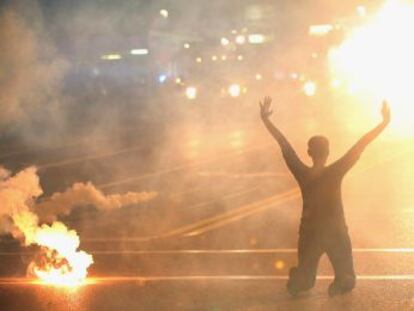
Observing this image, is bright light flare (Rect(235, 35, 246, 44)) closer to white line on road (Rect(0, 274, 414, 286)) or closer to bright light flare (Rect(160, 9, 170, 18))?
bright light flare (Rect(160, 9, 170, 18))

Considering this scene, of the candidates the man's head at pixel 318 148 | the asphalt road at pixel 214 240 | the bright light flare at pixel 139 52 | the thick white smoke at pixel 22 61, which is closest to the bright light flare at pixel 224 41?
the bright light flare at pixel 139 52

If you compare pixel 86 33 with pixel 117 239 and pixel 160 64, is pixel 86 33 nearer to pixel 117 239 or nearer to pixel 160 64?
pixel 117 239

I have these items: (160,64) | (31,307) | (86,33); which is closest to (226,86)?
(160,64)

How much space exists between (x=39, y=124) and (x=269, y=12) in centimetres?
1960

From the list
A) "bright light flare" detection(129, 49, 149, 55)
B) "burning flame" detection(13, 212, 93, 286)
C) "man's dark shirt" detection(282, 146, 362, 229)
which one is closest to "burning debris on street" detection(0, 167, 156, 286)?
"burning flame" detection(13, 212, 93, 286)

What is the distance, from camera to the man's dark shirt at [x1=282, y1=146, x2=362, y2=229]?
23.6ft

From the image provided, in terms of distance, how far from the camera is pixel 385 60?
1372 inches

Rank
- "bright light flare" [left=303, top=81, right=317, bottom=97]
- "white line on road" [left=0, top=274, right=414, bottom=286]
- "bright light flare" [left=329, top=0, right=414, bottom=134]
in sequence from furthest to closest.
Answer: "bright light flare" [left=303, top=81, right=317, bottom=97] < "bright light flare" [left=329, top=0, right=414, bottom=134] < "white line on road" [left=0, top=274, right=414, bottom=286]

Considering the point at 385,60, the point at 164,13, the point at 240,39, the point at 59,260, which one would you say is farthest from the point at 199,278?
the point at 240,39

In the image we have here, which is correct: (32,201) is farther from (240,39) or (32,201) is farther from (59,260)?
(240,39)

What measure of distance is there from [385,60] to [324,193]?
28.5m

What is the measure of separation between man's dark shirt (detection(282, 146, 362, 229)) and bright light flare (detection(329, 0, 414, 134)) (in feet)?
60.8

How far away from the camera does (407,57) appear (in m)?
32.7

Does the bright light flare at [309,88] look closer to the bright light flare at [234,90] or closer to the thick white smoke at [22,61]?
the bright light flare at [234,90]
